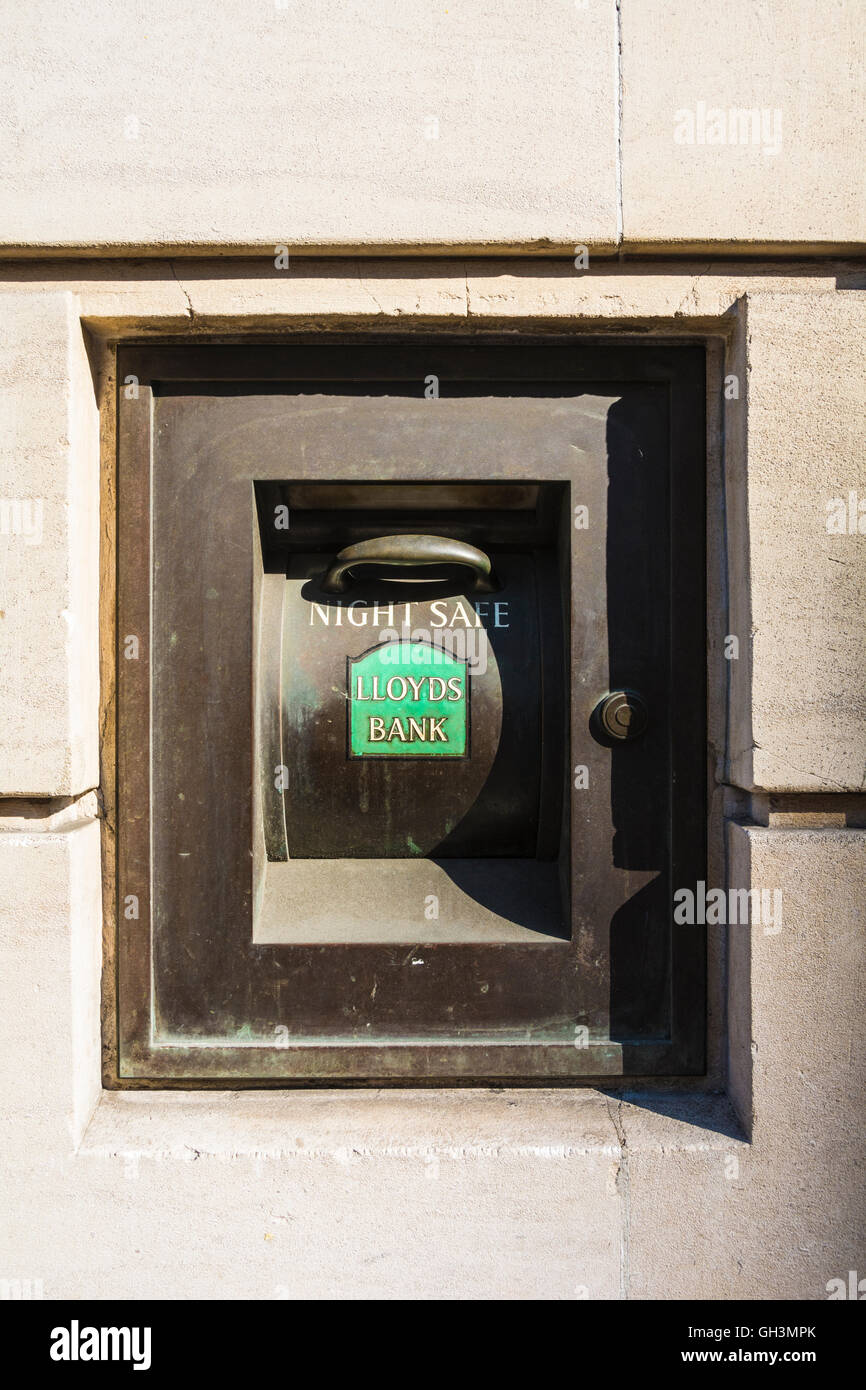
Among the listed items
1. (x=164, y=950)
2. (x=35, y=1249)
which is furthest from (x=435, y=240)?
(x=35, y=1249)

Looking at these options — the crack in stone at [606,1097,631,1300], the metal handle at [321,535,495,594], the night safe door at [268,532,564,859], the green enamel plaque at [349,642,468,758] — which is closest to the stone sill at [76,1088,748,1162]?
the crack in stone at [606,1097,631,1300]

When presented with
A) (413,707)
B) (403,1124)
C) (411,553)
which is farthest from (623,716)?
Result: (403,1124)

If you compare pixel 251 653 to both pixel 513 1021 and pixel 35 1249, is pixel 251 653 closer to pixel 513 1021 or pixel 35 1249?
pixel 513 1021

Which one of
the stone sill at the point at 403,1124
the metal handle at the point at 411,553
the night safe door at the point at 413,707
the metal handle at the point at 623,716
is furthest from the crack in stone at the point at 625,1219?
the metal handle at the point at 411,553

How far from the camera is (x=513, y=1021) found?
187 centimetres

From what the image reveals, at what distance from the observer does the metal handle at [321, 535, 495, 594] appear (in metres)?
1.89

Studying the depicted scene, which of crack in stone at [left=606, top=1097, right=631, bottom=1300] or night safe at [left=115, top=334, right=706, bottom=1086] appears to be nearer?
A: crack in stone at [left=606, top=1097, right=631, bottom=1300]

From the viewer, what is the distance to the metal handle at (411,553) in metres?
1.89

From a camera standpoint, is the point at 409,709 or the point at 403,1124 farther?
the point at 409,709

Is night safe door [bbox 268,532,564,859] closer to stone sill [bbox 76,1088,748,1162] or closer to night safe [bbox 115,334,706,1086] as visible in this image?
night safe [bbox 115,334,706,1086]

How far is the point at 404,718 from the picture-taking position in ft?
6.31

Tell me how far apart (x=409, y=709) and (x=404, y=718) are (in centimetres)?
3

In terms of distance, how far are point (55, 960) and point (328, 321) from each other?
1.68 metres

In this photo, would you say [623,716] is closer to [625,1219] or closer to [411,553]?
[411,553]
